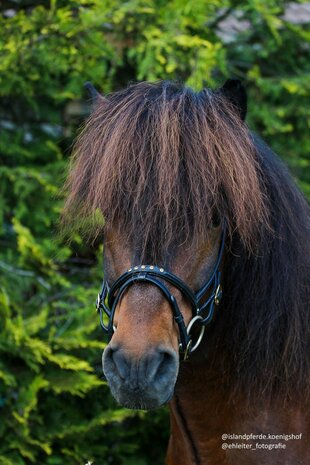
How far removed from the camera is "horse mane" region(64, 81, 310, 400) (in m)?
1.97

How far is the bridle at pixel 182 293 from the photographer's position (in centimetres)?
188

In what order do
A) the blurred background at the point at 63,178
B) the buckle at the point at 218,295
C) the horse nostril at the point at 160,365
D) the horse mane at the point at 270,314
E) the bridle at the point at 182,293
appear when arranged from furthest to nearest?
1. the blurred background at the point at 63,178
2. the horse mane at the point at 270,314
3. the buckle at the point at 218,295
4. the bridle at the point at 182,293
5. the horse nostril at the point at 160,365

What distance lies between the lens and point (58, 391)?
10.9 ft

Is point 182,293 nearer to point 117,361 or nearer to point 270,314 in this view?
point 117,361

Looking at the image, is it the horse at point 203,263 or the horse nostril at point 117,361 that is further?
the horse at point 203,263

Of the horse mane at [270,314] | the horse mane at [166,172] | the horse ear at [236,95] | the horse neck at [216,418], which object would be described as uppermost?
the horse ear at [236,95]

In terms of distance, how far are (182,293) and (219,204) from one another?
30 cm

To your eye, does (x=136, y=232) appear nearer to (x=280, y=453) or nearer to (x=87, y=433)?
(x=280, y=453)

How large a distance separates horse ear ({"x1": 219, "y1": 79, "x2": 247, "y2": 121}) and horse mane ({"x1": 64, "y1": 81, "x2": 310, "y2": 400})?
0.02 metres

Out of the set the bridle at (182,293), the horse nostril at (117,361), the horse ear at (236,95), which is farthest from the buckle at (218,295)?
the horse ear at (236,95)

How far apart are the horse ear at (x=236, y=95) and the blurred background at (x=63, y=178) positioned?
32.4 inches

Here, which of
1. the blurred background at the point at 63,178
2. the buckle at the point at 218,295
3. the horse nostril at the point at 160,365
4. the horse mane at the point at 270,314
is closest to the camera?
the horse nostril at the point at 160,365

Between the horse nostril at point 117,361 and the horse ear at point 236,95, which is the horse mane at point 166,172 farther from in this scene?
the horse nostril at point 117,361

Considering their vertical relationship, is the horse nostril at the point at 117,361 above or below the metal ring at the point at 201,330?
above
